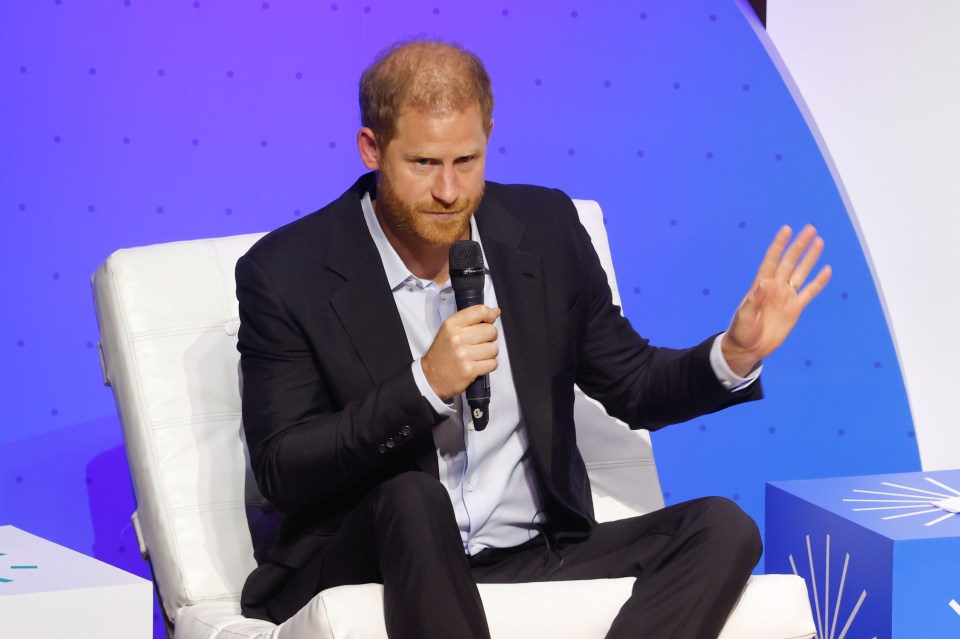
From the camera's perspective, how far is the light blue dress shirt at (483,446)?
1.98 metres

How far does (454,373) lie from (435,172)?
1.26 feet

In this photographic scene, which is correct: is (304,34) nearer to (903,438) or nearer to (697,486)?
(697,486)

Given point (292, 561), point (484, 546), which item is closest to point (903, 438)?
point (484, 546)

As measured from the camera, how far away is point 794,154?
324 cm

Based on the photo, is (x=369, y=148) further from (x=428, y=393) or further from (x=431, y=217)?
(x=428, y=393)

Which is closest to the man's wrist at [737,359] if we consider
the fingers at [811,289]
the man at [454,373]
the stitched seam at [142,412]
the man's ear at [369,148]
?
the man at [454,373]

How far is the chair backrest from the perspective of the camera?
7.02 feet

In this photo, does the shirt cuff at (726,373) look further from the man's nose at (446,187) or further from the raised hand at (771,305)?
the man's nose at (446,187)

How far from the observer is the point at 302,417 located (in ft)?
6.28

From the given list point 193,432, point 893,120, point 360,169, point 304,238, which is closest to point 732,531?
point 304,238

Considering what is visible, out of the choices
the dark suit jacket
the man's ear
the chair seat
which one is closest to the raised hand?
the dark suit jacket

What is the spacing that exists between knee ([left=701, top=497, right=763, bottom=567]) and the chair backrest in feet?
1.71

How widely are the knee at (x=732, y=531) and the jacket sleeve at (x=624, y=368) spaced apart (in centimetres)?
25

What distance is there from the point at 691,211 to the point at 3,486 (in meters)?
1.80
